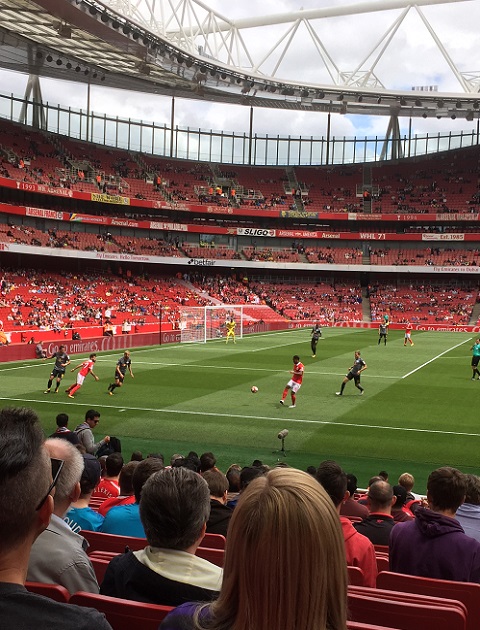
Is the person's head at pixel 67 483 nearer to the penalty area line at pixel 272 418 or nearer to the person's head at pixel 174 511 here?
the person's head at pixel 174 511

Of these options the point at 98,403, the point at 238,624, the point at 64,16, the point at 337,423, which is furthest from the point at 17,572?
the point at 64,16

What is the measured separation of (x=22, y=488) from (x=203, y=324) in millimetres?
49631

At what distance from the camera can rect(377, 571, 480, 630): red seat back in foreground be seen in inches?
166

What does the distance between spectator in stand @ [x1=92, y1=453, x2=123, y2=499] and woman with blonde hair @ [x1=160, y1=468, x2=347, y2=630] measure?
7.75m

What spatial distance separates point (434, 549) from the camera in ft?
16.4

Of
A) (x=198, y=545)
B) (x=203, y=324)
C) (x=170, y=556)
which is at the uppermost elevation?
(x=170, y=556)

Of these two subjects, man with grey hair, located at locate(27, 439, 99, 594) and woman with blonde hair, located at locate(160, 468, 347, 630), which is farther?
man with grey hair, located at locate(27, 439, 99, 594)

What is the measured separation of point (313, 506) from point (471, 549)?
3503 millimetres

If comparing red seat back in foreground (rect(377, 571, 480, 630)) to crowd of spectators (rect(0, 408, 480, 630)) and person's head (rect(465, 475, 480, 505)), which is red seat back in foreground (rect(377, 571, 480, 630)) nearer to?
crowd of spectators (rect(0, 408, 480, 630))

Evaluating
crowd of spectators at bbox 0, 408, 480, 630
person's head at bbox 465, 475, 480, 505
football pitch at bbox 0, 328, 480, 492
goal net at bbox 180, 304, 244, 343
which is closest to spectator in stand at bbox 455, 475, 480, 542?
person's head at bbox 465, 475, 480, 505

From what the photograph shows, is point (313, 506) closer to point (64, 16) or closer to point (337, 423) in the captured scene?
point (337, 423)

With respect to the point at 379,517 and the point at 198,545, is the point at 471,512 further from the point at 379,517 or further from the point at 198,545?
the point at 198,545

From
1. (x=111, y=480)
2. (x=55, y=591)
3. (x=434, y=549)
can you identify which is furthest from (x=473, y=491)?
(x=55, y=591)

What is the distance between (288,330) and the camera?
6381 cm
